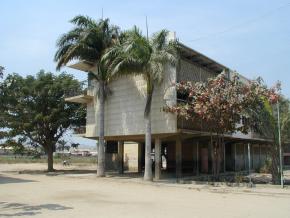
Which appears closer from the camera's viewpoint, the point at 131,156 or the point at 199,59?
the point at 199,59

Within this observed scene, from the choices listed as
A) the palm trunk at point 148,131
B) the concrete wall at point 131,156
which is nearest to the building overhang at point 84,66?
the palm trunk at point 148,131

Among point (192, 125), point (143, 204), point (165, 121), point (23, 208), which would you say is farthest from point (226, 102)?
point (23, 208)

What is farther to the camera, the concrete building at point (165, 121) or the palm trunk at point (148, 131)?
the concrete building at point (165, 121)

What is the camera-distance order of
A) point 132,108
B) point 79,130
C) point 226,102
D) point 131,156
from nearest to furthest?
1. point 226,102
2. point 132,108
3. point 79,130
4. point 131,156

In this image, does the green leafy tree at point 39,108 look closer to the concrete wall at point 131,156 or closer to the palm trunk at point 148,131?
the concrete wall at point 131,156

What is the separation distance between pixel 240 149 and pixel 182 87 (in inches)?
736

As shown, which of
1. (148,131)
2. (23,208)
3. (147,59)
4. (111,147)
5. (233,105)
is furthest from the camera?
(111,147)

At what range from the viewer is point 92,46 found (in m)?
29.7

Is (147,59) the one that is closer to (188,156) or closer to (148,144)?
(148,144)

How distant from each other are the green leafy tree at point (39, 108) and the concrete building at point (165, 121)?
2532 mm

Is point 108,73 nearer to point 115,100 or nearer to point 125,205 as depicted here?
point 115,100

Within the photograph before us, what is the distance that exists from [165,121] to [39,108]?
597 inches

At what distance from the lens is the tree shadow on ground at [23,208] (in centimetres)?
1233

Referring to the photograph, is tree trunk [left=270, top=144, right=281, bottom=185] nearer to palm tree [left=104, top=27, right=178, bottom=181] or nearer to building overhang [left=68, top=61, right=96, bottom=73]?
palm tree [left=104, top=27, right=178, bottom=181]
